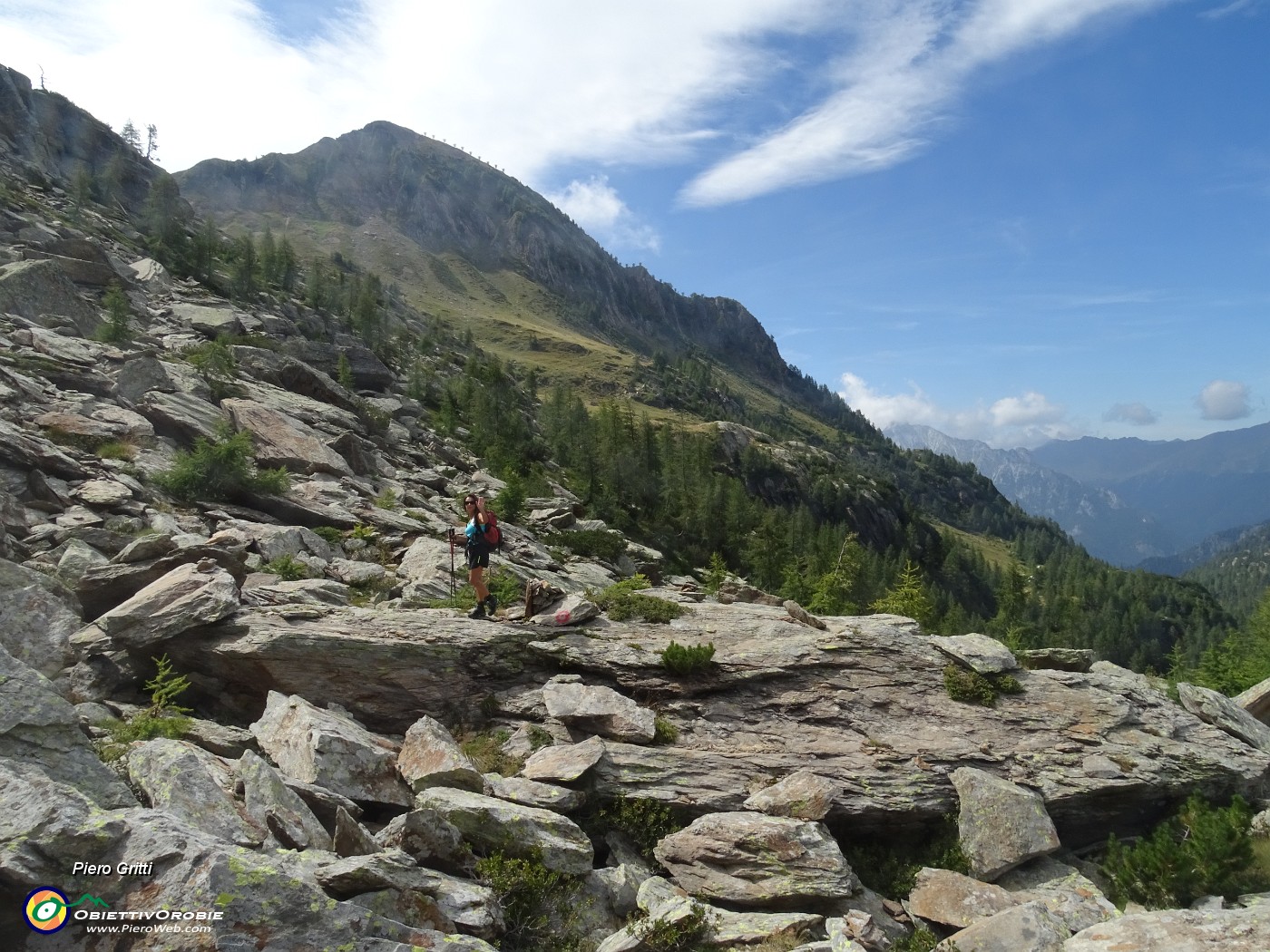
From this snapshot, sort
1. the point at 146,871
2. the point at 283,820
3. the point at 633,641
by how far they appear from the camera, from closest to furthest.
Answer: the point at 146,871 < the point at 283,820 < the point at 633,641

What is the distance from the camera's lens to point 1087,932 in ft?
33.3

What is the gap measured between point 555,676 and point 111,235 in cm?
9543

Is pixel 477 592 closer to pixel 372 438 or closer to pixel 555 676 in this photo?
pixel 555 676

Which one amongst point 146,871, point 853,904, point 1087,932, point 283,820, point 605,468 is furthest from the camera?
point 605,468

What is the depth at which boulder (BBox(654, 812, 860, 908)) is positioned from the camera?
38.4 ft

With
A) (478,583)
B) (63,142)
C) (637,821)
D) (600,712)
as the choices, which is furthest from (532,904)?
(63,142)

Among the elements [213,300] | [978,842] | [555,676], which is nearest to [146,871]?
[555,676]

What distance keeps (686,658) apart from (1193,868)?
1152 cm

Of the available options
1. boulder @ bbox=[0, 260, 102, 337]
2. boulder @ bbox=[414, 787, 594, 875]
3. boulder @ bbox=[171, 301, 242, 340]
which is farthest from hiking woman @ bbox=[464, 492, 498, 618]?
boulder @ bbox=[171, 301, 242, 340]

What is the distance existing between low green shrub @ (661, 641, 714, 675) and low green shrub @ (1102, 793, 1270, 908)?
10.0 m

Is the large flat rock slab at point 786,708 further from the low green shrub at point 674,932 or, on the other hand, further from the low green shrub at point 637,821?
the low green shrub at point 674,932

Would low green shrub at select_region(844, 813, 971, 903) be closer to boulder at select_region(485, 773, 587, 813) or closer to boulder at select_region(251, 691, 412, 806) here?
boulder at select_region(485, 773, 587, 813)

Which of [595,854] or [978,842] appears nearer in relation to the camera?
[595,854]

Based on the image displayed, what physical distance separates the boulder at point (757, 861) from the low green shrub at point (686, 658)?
172 inches
